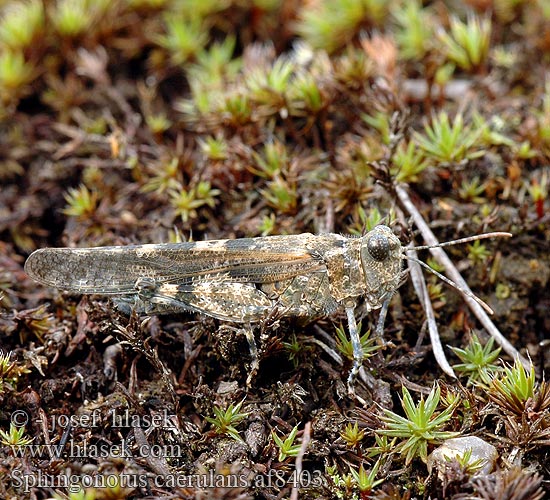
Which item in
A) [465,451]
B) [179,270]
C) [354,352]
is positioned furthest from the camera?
[179,270]

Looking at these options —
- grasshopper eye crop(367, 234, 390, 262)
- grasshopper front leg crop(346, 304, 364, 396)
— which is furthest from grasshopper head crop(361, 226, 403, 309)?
grasshopper front leg crop(346, 304, 364, 396)

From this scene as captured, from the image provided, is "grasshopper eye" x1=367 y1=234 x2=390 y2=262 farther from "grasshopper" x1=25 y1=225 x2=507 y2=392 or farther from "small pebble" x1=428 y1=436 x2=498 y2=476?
"small pebble" x1=428 y1=436 x2=498 y2=476

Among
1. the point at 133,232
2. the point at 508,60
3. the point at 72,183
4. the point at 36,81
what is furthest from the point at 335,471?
the point at 36,81

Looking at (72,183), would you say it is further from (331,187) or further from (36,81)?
(331,187)

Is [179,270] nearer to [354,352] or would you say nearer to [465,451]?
[354,352]

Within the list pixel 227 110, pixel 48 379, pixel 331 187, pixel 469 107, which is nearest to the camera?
pixel 48 379

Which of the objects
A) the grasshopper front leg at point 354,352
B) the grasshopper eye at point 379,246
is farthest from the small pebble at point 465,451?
the grasshopper eye at point 379,246

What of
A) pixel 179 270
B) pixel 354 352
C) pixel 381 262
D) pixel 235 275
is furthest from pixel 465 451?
pixel 179 270
